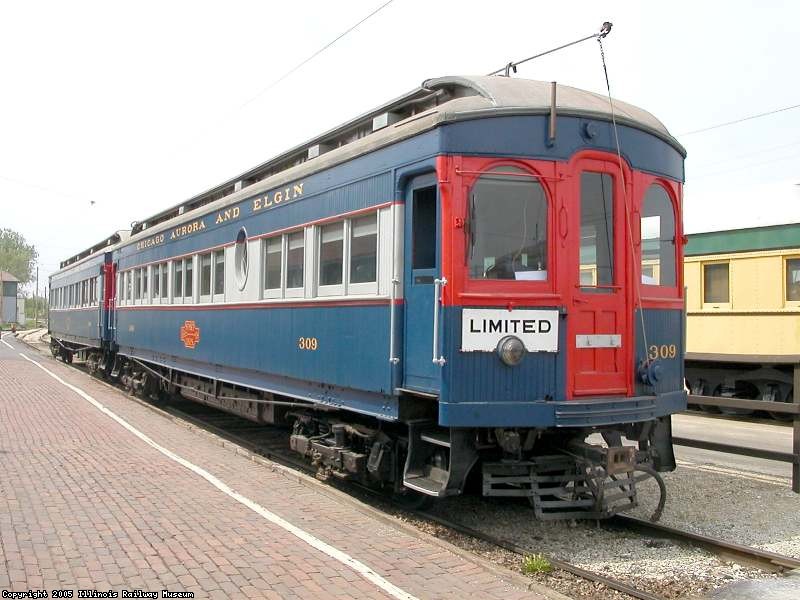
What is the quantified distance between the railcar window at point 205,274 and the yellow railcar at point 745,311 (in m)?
9.54

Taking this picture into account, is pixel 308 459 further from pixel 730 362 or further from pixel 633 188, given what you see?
pixel 730 362

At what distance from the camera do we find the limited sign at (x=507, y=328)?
5551 millimetres

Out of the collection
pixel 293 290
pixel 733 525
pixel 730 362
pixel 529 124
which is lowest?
pixel 733 525

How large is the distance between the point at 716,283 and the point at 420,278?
10.9m

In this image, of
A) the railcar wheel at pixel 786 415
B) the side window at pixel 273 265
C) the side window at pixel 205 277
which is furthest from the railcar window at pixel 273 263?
the railcar wheel at pixel 786 415

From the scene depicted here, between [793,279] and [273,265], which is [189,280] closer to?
[273,265]

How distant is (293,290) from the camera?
795 cm

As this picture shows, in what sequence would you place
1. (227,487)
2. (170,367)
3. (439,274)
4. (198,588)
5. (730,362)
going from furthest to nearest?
(730,362) → (170,367) → (227,487) → (439,274) → (198,588)

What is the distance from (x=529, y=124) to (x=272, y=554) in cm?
360

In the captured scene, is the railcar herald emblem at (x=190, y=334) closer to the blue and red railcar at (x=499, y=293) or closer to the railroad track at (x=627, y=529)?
the railroad track at (x=627, y=529)

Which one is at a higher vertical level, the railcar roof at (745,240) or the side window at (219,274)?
the railcar roof at (745,240)

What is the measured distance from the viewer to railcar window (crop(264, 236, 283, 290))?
8320 mm

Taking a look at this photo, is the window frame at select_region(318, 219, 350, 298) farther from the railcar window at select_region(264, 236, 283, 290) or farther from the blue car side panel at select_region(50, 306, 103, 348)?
the blue car side panel at select_region(50, 306, 103, 348)

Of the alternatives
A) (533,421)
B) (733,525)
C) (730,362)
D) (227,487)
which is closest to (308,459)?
(227,487)
